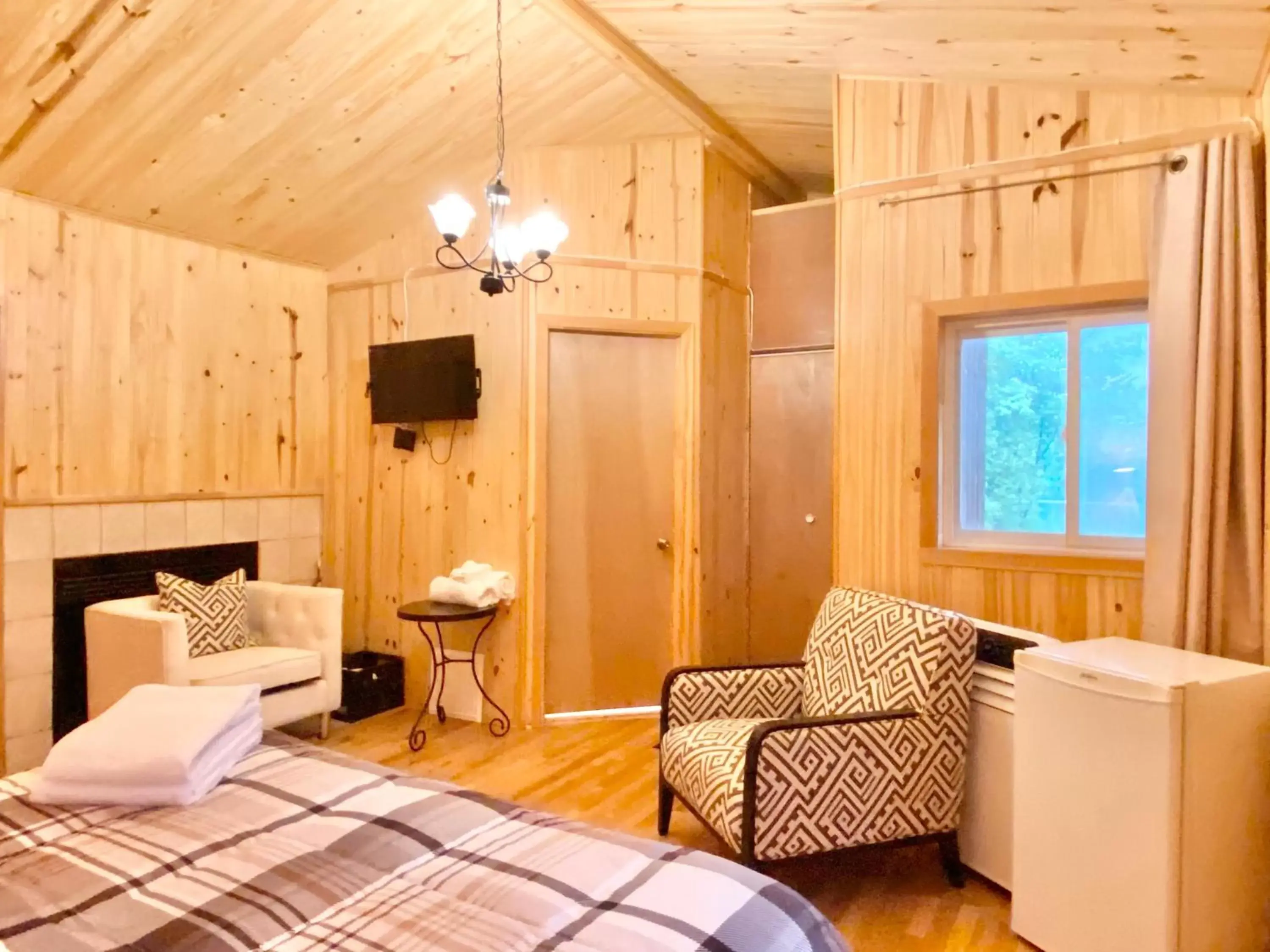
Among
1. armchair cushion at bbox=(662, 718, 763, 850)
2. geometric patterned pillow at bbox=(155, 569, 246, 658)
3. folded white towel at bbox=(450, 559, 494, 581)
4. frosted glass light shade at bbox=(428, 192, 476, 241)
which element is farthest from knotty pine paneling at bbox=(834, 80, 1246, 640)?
geometric patterned pillow at bbox=(155, 569, 246, 658)

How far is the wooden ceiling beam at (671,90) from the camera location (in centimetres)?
312

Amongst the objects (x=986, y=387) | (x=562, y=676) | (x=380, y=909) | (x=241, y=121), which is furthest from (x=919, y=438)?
(x=241, y=121)

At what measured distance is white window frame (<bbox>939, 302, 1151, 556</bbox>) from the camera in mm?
2848

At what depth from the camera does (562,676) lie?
13.6 feet

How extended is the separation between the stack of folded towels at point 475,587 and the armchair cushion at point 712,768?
51.4 inches

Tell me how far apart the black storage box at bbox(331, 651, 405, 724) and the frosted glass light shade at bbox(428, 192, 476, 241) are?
2.48 m

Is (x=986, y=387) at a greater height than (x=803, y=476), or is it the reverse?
(x=986, y=387)

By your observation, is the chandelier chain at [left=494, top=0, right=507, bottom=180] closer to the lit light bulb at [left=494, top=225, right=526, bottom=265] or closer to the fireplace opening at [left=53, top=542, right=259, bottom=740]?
the lit light bulb at [left=494, top=225, right=526, bottom=265]

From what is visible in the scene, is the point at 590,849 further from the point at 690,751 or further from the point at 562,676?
the point at 562,676

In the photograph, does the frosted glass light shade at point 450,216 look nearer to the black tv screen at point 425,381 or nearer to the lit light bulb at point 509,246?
the lit light bulb at point 509,246

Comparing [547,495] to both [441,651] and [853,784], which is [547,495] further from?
[853,784]

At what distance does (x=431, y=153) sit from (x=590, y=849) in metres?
3.45

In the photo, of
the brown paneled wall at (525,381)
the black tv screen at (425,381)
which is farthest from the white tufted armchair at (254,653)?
the black tv screen at (425,381)

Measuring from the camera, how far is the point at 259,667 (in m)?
3.49
